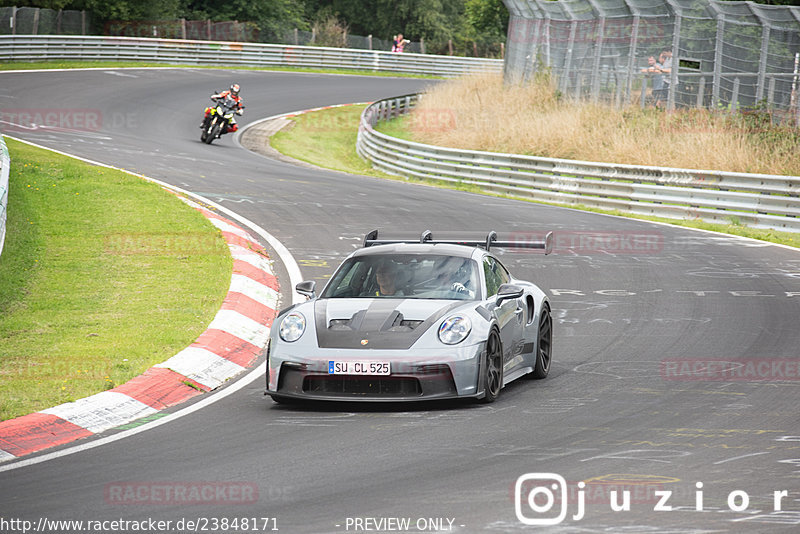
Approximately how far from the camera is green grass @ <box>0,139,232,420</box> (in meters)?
9.50

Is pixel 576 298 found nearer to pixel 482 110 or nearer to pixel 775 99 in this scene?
pixel 775 99

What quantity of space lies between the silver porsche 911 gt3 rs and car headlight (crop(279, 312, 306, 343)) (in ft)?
0.04

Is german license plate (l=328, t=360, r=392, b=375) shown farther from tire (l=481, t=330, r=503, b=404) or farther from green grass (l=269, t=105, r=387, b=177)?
green grass (l=269, t=105, r=387, b=177)

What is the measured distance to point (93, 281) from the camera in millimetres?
13141

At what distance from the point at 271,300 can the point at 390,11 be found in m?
71.3

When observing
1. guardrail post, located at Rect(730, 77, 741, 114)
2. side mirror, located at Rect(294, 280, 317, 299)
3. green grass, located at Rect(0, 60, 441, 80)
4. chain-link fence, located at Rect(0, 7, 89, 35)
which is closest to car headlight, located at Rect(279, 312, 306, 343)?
side mirror, located at Rect(294, 280, 317, 299)

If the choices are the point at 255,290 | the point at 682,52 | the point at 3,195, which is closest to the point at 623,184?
the point at 682,52

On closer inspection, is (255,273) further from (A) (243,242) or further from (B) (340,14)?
(B) (340,14)

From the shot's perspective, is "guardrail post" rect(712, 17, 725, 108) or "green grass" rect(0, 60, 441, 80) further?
"green grass" rect(0, 60, 441, 80)

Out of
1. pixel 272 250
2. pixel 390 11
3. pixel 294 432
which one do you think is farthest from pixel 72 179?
pixel 390 11

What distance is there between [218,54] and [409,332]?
49567 mm

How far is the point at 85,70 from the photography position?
46.7m

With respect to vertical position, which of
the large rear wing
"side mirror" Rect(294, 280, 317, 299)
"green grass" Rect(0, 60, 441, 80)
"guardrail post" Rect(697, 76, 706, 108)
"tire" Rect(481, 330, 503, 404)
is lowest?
"tire" Rect(481, 330, 503, 404)

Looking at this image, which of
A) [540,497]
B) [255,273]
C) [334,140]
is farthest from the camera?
[334,140]
